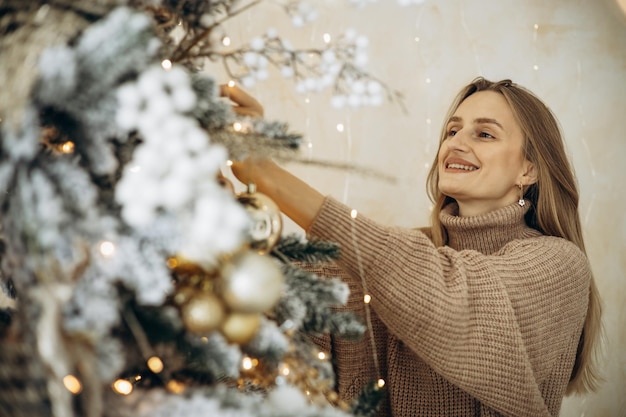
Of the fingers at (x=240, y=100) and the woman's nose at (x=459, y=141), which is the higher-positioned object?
the fingers at (x=240, y=100)

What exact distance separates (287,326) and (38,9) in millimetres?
399

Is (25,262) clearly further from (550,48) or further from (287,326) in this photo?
(550,48)

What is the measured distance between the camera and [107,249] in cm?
45

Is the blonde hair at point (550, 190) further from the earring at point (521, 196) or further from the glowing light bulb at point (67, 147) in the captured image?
the glowing light bulb at point (67, 147)

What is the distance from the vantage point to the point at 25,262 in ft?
1.40

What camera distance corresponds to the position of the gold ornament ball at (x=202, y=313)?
503 mm

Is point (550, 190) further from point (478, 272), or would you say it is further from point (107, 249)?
point (107, 249)

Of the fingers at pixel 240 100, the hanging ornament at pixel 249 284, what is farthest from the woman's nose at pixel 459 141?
the hanging ornament at pixel 249 284

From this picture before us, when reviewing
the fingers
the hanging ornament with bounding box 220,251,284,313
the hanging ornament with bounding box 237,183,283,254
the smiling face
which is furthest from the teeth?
the hanging ornament with bounding box 220,251,284,313

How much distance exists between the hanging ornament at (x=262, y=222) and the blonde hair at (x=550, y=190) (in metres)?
0.95

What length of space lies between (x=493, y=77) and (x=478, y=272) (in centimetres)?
95

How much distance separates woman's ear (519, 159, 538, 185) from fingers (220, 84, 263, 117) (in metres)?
0.84

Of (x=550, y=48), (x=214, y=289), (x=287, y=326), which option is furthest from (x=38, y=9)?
(x=550, y=48)

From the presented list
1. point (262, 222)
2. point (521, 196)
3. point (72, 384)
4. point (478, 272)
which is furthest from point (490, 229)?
point (72, 384)
